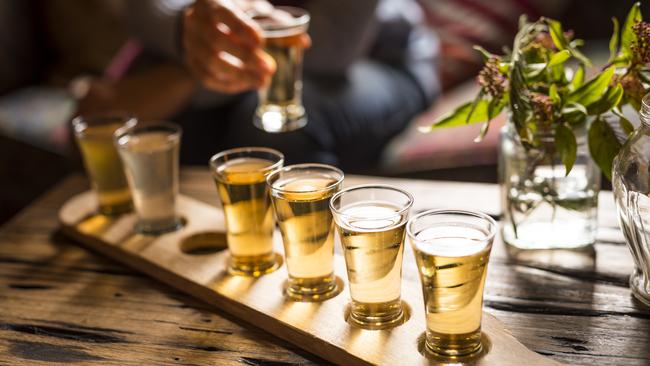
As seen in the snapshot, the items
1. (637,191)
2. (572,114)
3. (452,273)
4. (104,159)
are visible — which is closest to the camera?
(452,273)

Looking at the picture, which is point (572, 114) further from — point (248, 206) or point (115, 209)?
point (115, 209)

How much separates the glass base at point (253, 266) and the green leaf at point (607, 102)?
17.6 inches

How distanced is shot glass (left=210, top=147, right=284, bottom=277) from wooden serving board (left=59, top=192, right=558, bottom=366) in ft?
0.08

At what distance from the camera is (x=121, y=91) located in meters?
1.99

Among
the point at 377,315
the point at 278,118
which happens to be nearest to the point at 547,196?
the point at 377,315

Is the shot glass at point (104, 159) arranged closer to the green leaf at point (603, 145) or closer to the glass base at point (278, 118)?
the glass base at point (278, 118)

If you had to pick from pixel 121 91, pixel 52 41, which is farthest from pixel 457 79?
pixel 52 41

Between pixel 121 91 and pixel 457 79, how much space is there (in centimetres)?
108

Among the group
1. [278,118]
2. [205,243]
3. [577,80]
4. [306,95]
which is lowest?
[306,95]

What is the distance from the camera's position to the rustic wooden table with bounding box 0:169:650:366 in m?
0.89

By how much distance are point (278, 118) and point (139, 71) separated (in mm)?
870

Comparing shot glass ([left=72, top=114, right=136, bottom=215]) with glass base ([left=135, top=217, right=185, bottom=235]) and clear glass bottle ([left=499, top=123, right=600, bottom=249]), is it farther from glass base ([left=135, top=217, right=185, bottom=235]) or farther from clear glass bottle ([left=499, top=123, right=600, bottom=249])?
clear glass bottle ([left=499, top=123, right=600, bottom=249])

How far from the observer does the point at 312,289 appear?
981mm

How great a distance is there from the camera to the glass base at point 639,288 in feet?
3.09
